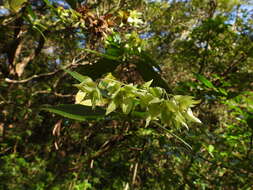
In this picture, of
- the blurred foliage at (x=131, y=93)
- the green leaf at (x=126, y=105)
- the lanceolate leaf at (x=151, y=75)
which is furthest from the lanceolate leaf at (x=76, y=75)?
the lanceolate leaf at (x=151, y=75)

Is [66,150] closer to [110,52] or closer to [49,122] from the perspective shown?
[49,122]

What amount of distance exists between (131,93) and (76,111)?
19 cm

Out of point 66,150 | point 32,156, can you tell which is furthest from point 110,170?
point 32,156

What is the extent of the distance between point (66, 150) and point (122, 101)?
4.20 metres

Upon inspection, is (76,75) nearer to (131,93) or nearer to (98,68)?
(131,93)

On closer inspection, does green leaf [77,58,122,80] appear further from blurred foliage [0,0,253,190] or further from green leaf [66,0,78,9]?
green leaf [66,0,78,9]

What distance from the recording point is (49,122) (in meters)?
6.09

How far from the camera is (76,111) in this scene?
0.81 m

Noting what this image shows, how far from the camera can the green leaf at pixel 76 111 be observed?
0.76 metres

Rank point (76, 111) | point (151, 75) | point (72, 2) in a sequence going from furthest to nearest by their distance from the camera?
1. point (72, 2)
2. point (151, 75)
3. point (76, 111)

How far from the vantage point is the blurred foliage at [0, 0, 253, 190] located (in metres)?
0.94

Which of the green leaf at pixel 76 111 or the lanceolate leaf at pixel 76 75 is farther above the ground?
the lanceolate leaf at pixel 76 75

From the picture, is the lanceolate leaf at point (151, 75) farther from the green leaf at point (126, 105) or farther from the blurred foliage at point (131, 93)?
the green leaf at point (126, 105)

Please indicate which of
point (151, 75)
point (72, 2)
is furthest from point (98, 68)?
point (72, 2)
